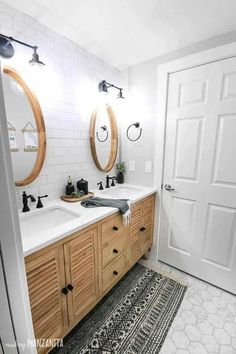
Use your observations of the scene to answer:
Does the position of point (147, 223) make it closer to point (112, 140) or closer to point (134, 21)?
point (112, 140)

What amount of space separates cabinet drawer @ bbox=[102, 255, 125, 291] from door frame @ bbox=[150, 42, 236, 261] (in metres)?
0.61

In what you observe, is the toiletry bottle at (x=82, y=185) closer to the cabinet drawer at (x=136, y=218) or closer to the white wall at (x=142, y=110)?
the cabinet drawer at (x=136, y=218)

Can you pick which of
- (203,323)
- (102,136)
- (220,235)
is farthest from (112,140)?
(203,323)

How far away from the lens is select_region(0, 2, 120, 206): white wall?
3.99ft

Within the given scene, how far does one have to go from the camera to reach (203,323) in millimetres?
1350

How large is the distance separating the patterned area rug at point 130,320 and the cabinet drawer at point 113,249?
0.42 meters

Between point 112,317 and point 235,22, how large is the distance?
97.0 inches

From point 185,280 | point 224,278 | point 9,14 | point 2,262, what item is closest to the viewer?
point 2,262

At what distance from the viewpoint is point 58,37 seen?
140 cm

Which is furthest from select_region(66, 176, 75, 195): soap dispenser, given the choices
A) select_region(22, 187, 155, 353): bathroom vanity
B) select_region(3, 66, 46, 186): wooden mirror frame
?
select_region(3, 66, 46, 186): wooden mirror frame

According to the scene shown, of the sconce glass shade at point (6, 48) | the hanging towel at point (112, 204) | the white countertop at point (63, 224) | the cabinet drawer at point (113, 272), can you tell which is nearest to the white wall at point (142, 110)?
the white countertop at point (63, 224)

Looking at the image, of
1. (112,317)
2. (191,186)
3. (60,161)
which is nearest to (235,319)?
(112,317)

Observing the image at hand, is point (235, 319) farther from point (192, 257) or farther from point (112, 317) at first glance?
point (112, 317)

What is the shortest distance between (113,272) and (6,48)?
183cm
